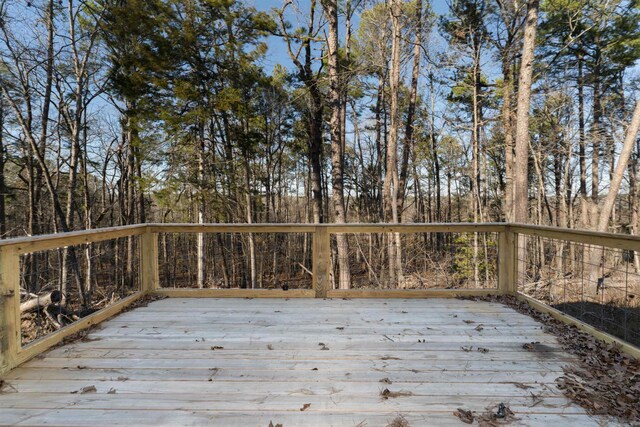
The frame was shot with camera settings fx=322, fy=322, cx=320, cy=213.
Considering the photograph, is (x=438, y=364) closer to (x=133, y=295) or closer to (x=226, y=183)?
(x=133, y=295)

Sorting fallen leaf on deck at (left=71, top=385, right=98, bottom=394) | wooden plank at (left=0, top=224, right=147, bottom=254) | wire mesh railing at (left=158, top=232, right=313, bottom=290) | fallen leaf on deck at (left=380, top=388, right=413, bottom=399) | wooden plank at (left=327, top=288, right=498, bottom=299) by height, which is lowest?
wire mesh railing at (left=158, top=232, right=313, bottom=290)

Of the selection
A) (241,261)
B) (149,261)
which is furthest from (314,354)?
(241,261)

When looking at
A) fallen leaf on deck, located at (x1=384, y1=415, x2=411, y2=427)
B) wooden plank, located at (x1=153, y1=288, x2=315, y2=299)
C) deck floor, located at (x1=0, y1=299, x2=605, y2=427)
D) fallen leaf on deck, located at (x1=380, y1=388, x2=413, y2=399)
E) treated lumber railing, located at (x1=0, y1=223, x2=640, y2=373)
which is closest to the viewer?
fallen leaf on deck, located at (x1=384, y1=415, x2=411, y2=427)

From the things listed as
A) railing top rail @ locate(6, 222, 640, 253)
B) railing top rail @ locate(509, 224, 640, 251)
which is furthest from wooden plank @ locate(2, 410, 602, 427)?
railing top rail @ locate(509, 224, 640, 251)

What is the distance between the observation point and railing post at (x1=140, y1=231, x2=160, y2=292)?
407 centimetres

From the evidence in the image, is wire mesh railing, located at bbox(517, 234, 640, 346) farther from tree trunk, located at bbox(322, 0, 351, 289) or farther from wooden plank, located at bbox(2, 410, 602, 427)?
tree trunk, located at bbox(322, 0, 351, 289)

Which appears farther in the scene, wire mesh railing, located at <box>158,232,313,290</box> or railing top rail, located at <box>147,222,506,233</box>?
wire mesh railing, located at <box>158,232,313,290</box>

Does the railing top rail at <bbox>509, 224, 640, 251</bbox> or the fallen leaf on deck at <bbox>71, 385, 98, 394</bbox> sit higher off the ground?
the railing top rail at <bbox>509, 224, 640, 251</bbox>

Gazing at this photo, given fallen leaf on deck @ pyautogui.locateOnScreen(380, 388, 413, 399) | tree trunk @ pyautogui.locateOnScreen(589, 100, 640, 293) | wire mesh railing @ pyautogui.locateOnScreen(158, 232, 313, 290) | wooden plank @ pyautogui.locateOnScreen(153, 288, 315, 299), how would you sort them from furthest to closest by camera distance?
wire mesh railing @ pyautogui.locateOnScreen(158, 232, 313, 290) → tree trunk @ pyautogui.locateOnScreen(589, 100, 640, 293) → wooden plank @ pyautogui.locateOnScreen(153, 288, 315, 299) → fallen leaf on deck @ pyautogui.locateOnScreen(380, 388, 413, 399)

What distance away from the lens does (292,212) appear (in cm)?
2067

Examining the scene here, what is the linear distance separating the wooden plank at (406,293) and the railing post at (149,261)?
89.3 inches

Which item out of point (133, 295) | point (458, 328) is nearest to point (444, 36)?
point (458, 328)

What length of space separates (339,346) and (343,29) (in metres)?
12.9

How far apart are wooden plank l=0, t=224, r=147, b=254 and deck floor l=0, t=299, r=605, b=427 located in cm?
83
